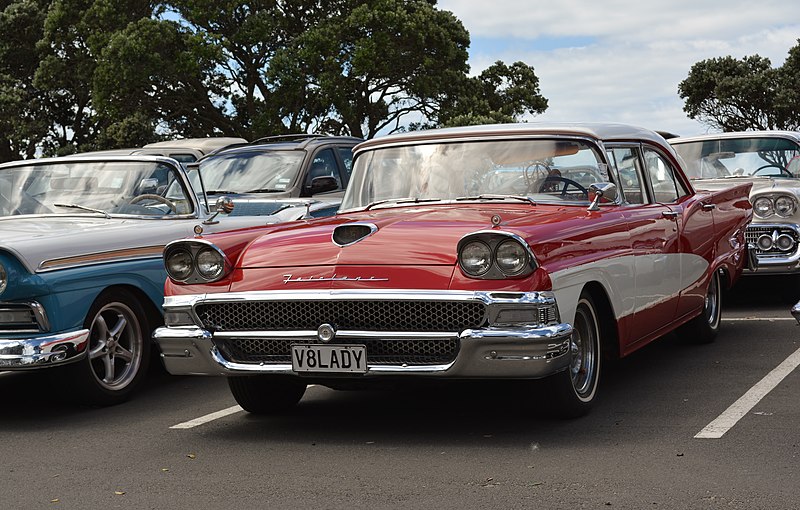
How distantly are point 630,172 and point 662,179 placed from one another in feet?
2.15

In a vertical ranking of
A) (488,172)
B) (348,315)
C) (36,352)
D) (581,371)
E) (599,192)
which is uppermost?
(488,172)

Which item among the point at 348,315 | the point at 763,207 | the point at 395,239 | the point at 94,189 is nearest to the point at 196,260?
the point at 348,315

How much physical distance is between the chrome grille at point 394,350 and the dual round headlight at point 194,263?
0.43 metres

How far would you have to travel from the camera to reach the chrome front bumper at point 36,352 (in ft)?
21.9

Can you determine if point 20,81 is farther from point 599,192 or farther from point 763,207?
point 599,192

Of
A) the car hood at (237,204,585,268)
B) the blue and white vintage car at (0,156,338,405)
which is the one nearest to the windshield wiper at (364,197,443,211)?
the car hood at (237,204,585,268)

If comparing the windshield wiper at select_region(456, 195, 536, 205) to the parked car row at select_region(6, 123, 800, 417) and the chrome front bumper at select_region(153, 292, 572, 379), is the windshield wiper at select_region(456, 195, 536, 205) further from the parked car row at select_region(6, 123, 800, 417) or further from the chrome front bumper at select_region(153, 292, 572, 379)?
the chrome front bumper at select_region(153, 292, 572, 379)

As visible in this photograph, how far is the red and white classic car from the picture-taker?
5.61 metres

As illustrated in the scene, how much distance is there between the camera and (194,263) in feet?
20.5

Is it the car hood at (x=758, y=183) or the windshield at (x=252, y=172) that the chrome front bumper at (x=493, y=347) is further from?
the windshield at (x=252, y=172)

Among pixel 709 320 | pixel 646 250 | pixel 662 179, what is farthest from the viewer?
pixel 709 320

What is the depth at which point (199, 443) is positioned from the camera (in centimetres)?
617

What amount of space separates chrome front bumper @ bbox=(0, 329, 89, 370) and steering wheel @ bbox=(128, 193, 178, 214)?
183 centimetres

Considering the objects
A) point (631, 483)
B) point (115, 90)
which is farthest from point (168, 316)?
point (115, 90)
